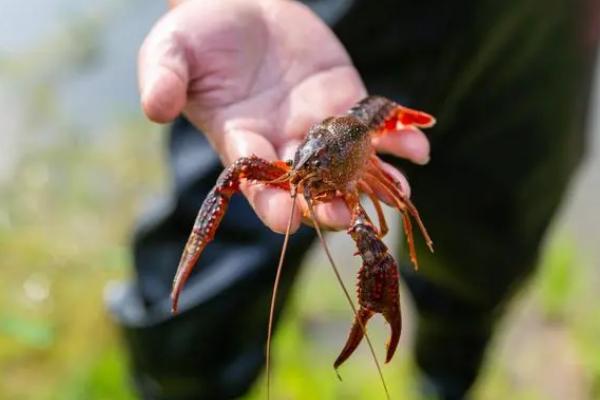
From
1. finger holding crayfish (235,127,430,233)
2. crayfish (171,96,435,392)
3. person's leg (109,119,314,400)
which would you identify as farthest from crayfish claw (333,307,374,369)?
person's leg (109,119,314,400)

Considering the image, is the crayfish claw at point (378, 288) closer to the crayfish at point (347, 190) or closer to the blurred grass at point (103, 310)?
the crayfish at point (347, 190)

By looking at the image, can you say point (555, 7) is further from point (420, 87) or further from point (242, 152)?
point (242, 152)

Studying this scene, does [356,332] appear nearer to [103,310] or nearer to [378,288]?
[378,288]

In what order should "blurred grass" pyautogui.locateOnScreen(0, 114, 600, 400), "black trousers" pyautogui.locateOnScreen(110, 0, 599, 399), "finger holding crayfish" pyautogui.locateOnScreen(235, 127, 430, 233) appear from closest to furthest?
"finger holding crayfish" pyautogui.locateOnScreen(235, 127, 430, 233) < "black trousers" pyautogui.locateOnScreen(110, 0, 599, 399) < "blurred grass" pyautogui.locateOnScreen(0, 114, 600, 400)

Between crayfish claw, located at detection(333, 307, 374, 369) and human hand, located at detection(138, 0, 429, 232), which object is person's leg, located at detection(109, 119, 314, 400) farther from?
crayfish claw, located at detection(333, 307, 374, 369)

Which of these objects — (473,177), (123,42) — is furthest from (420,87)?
(123,42)

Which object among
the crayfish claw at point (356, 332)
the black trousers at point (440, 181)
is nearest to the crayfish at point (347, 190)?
the crayfish claw at point (356, 332)
